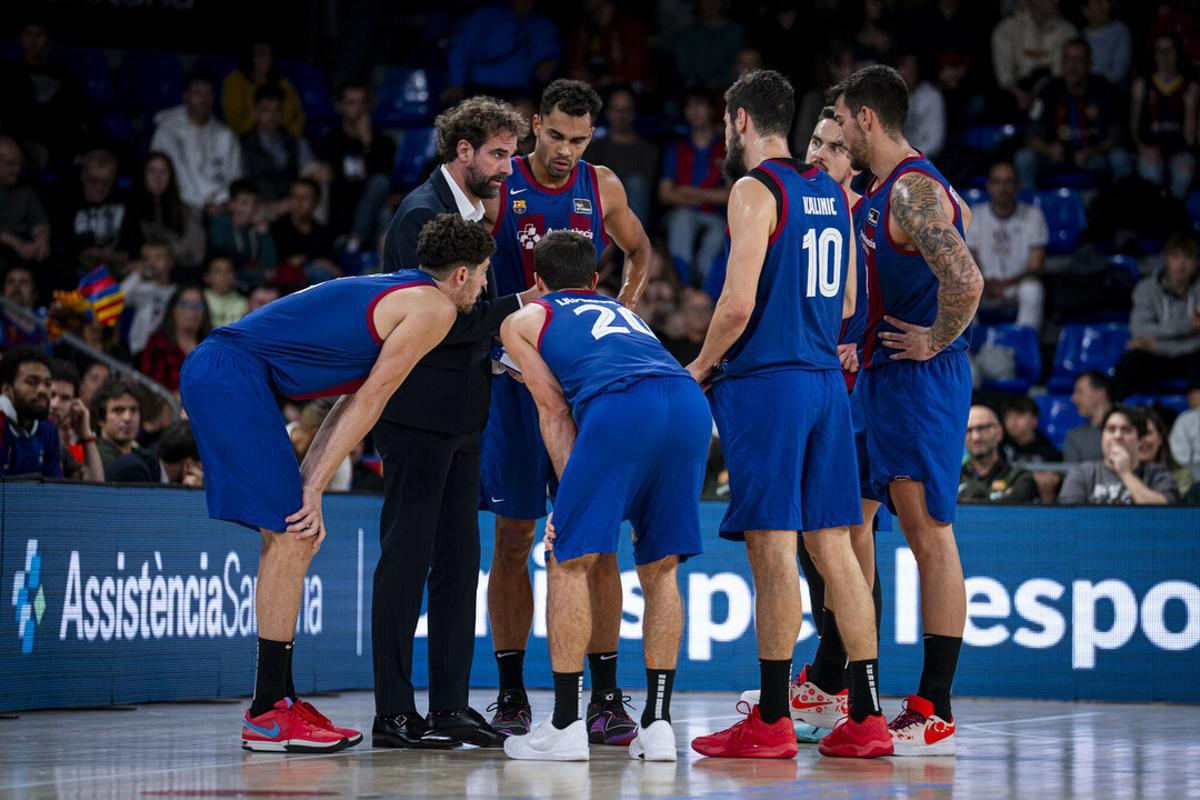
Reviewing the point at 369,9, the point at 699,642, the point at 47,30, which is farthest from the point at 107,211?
the point at 699,642

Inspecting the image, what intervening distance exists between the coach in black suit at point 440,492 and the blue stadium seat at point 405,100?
11297mm

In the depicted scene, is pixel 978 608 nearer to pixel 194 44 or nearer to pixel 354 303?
pixel 354 303

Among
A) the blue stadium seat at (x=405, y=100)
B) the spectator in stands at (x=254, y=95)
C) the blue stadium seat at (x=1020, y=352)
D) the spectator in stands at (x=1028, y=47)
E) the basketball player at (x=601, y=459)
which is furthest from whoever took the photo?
the blue stadium seat at (x=405, y=100)

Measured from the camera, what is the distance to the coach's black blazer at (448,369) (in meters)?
6.86

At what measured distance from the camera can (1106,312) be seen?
15.0 meters

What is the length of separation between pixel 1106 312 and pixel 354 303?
998 centimetres

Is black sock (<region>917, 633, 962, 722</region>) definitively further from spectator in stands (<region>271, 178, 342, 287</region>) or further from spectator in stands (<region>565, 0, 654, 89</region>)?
spectator in stands (<region>565, 0, 654, 89</region>)

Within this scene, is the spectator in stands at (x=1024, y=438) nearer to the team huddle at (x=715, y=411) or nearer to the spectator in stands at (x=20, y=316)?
the team huddle at (x=715, y=411)

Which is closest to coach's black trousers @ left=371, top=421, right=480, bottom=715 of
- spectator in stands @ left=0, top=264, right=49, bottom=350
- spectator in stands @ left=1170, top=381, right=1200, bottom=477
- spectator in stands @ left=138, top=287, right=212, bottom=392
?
spectator in stands @ left=0, top=264, right=49, bottom=350

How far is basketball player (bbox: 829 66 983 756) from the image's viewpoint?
6762 mm

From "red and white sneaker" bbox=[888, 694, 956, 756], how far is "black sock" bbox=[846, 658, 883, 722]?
0.21 metres

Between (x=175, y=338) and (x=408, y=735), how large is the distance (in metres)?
7.94

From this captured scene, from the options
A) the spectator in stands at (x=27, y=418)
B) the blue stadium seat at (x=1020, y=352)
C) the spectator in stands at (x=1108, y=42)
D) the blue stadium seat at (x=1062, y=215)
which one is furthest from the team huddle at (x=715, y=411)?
the spectator in stands at (x=1108, y=42)

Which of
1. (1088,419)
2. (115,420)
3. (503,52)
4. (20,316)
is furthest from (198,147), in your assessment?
(1088,419)
